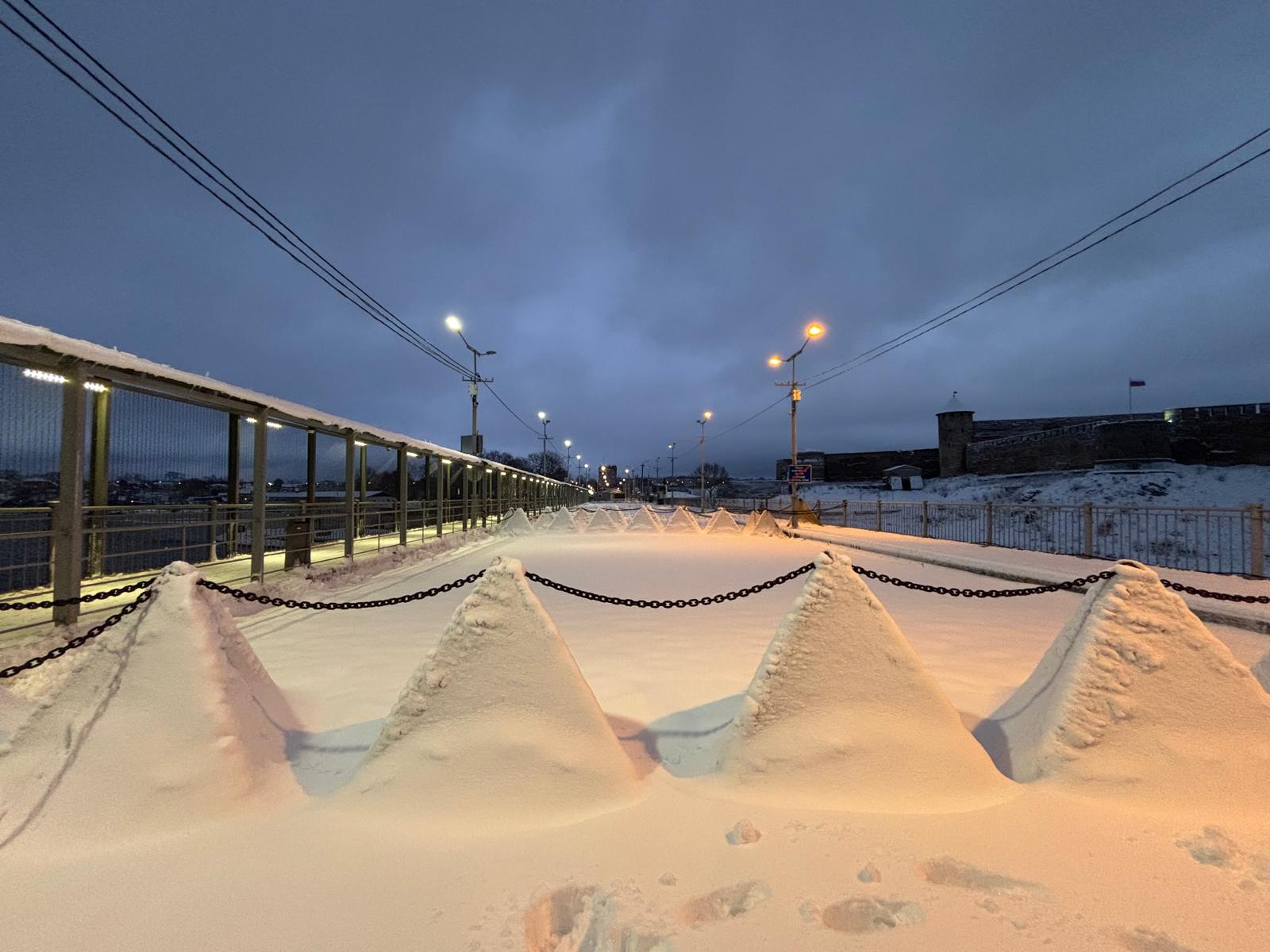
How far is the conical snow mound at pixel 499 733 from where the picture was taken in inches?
109

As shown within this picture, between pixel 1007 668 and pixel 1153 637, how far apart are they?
87.6 inches

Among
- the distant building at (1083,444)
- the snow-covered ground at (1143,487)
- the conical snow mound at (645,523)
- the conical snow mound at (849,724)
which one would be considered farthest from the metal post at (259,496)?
the snow-covered ground at (1143,487)

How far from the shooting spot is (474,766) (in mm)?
2807

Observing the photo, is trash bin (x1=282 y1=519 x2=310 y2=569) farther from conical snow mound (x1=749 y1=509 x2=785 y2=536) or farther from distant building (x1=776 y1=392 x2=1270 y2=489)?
distant building (x1=776 y1=392 x2=1270 y2=489)

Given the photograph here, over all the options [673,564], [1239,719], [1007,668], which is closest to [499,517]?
[673,564]

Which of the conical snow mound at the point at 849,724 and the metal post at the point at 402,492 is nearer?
the conical snow mound at the point at 849,724

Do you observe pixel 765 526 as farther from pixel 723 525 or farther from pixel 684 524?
pixel 684 524

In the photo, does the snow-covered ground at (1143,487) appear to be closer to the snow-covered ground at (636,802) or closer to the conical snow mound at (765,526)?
the conical snow mound at (765,526)

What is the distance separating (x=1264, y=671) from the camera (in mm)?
3686

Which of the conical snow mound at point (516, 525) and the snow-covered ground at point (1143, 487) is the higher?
the snow-covered ground at point (1143, 487)

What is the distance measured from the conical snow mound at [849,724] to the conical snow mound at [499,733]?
78cm

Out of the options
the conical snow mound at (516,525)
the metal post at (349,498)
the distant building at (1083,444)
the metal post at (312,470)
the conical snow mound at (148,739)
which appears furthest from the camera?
the distant building at (1083,444)

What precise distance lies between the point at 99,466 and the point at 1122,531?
2666 cm

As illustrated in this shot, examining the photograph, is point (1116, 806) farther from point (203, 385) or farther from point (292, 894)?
point (203, 385)
